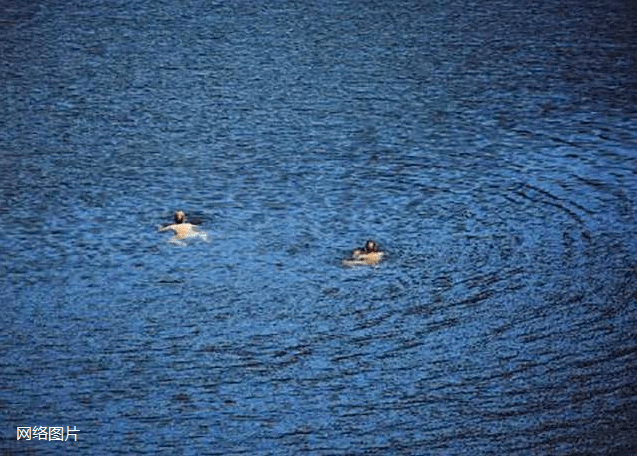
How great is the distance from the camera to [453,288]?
2356cm

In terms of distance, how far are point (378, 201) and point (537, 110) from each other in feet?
24.8

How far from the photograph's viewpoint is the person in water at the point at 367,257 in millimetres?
24547

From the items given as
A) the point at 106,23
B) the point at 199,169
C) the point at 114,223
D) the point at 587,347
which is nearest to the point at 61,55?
the point at 106,23

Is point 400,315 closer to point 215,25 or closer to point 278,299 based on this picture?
point 278,299

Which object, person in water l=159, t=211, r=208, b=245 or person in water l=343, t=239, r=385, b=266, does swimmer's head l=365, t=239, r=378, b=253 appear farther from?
person in water l=159, t=211, r=208, b=245

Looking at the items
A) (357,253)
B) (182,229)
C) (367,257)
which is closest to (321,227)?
(357,253)

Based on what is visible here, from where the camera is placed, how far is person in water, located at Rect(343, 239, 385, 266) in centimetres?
2455

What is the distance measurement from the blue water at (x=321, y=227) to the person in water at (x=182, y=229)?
29cm

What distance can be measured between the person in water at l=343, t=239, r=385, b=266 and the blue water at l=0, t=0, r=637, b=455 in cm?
31

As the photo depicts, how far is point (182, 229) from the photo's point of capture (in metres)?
26.1

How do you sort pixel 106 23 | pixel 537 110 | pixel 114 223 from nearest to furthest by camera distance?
1. pixel 114 223
2. pixel 537 110
3. pixel 106 23

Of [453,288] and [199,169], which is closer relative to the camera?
[453,288]

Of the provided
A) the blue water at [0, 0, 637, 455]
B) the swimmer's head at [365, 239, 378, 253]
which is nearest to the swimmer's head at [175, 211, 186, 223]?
the blue water at [0, 0, 637, 455]

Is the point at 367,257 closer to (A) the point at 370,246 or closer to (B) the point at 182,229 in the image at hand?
(A) the point at 370,246
